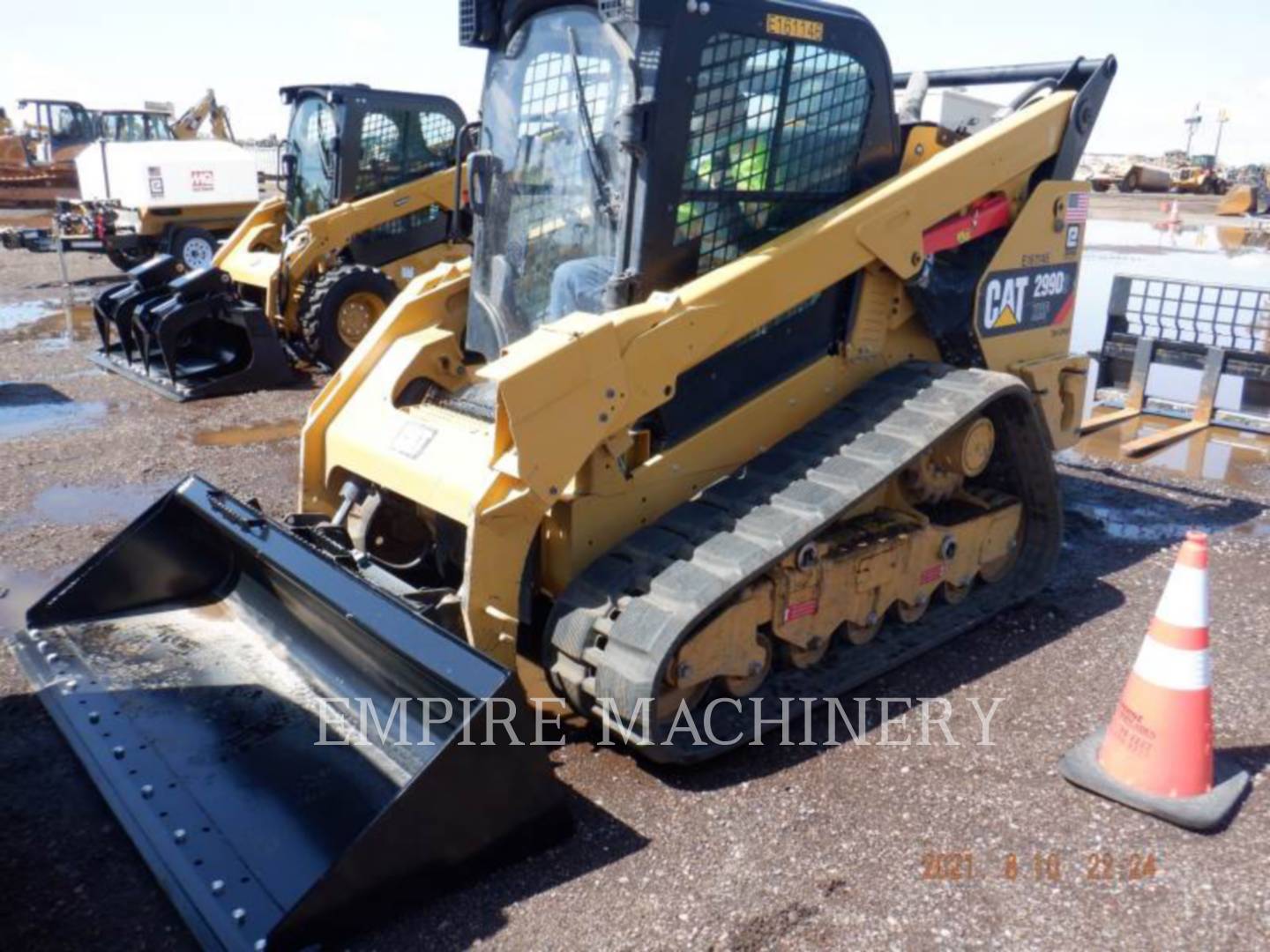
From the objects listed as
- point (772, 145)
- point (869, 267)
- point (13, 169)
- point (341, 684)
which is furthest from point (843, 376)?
point (13, 169)

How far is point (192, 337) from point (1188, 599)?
29.2 feet

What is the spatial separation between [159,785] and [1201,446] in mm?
7198

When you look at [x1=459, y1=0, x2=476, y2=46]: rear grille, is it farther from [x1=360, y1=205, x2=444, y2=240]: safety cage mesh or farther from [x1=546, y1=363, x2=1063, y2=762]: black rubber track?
[x1=360, y1=205, x2=444, y2=240]: safety cage mesh

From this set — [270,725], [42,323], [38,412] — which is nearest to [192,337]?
[38,412]

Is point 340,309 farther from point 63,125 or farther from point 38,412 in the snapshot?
point 63,125

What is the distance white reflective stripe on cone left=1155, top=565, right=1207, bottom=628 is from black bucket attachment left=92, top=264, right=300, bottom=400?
7.91 metres

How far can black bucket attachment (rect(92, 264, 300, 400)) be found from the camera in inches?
349

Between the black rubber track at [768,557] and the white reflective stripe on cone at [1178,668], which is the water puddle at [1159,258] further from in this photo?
the white reflective stripe on cone at [1178,668]

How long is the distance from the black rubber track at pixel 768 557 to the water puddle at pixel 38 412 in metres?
6.25

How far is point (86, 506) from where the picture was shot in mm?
6234

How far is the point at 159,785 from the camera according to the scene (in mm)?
3199

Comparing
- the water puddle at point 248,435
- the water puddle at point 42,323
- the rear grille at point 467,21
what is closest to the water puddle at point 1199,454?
the rear grille at point 467,21

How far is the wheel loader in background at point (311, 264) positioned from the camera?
30.1 ft

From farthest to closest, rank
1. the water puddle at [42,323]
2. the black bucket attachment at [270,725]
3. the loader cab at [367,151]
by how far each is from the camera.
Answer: the water puddle at [42,323]
the loader cab at [367,151]
the black bucket attachment at [270,725]
